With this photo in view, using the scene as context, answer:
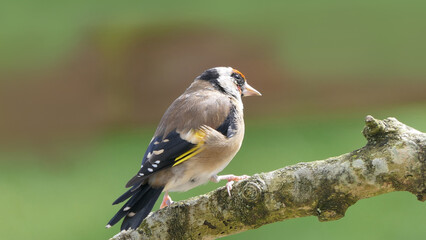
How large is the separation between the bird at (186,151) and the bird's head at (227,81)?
9cm

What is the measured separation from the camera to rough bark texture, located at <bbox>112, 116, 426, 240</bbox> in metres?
1.10

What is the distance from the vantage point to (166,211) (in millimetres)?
1274

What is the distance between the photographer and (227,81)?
69.2 inches

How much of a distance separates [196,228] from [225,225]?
0.23 feet

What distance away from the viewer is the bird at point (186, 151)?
1.28 m

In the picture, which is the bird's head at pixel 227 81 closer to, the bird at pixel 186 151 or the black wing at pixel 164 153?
the bird at pixel 186 151

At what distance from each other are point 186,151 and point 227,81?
0.45 metres

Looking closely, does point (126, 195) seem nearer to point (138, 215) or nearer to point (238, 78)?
point (138, 215)

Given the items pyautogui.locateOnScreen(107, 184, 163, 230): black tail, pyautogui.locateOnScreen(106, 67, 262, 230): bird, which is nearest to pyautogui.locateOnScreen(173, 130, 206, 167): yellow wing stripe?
pyautogui.locateOnScreen(106, 67, 262, 230): bird

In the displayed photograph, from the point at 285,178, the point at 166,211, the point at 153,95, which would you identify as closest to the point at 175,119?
the point at 166,211

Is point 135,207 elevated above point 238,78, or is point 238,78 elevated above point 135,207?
point 238,78

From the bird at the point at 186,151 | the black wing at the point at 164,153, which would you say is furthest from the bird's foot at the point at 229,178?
the black wing at the point at 164,153

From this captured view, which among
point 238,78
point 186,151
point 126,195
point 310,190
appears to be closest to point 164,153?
point 186,151

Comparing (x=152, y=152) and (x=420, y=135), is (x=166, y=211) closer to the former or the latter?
(x=152, y=152)
